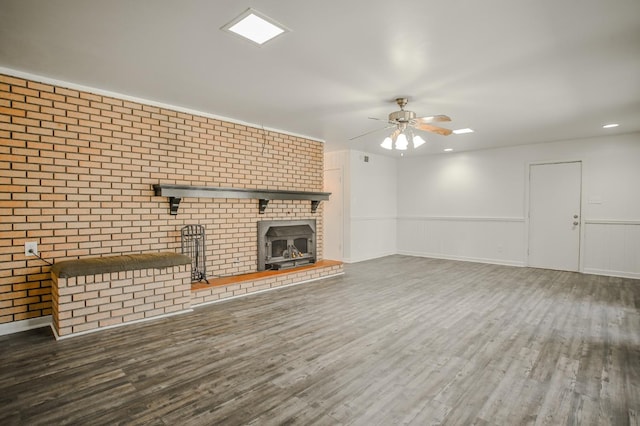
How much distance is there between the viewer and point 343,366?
2.47m

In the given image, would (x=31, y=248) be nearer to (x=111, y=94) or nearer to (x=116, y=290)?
(x=116, y=290)

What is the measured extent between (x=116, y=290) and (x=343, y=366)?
7.62ft

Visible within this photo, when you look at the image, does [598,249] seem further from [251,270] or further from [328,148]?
[251,270]

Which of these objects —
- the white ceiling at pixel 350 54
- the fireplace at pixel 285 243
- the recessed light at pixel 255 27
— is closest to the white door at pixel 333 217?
the fireplace at pixel 285 243

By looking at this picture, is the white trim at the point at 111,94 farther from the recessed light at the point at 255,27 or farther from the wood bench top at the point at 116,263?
the recessed light at the point at 255,27

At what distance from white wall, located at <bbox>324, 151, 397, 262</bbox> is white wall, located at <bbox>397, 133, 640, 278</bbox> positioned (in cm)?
37

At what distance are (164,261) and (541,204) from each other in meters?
6.71

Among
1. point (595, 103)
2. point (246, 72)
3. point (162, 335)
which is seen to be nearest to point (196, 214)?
point (162, 335)

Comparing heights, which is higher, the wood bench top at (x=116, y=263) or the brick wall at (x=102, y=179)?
the brick wall at (x=102, y=179)

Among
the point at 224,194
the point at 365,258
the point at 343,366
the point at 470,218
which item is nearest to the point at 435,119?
the point at 343,366

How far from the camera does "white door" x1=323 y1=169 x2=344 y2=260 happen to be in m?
7.15

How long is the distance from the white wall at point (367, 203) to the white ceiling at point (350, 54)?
9.30 ft

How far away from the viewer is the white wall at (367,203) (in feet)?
23.2

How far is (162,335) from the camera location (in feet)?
9.95
